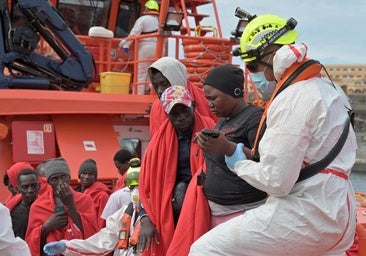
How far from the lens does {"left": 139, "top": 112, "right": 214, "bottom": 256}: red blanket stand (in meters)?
4.12

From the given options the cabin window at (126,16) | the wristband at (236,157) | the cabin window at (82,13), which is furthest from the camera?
the cabin window at (126,16)

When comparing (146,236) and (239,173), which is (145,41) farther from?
(239,173)

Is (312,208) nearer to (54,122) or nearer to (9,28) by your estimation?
(54,122)

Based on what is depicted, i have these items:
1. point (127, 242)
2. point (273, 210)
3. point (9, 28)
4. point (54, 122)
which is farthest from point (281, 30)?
point (9, 28)

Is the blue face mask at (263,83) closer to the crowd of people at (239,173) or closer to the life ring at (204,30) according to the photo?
the crowd of people at (239,173)

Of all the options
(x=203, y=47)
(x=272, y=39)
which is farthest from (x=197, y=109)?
(x=203, y=47)

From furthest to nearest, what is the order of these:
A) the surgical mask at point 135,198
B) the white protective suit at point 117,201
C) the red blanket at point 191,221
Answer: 1. the white protective suit at point 117,201
2. the surgical mask at point 135,198
3. the red blanket at point 191,221

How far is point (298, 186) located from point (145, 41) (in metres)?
6.94

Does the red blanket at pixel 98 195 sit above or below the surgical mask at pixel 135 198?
below

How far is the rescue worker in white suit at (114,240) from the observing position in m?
4.37

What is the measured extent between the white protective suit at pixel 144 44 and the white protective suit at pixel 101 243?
15.7 ft

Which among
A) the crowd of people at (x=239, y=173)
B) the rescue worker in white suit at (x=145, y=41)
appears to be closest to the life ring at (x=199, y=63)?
the rescue worker in white suit at (x=145, y=41)

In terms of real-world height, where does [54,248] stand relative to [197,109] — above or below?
below

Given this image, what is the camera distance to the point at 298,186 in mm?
2938
